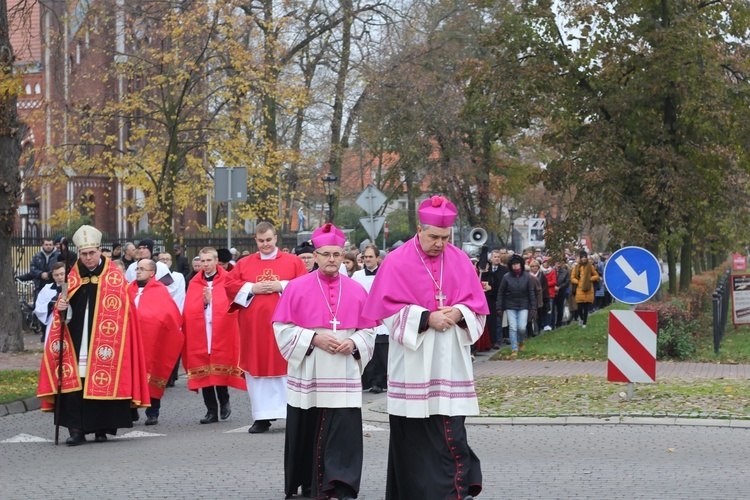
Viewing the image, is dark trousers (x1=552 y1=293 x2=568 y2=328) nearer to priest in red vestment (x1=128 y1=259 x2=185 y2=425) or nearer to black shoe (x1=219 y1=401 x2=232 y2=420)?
black shoe (x1=219 y1=401 x2=232 y2=420)

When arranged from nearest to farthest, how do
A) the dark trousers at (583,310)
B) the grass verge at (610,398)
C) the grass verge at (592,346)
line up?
the grass verge at (610,398)
the grass verge at (592,346)
the dark trousers at (583,310)

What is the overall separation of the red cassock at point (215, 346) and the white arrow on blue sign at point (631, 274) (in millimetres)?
4176

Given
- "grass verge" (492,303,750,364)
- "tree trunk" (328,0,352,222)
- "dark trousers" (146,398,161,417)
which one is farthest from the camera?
"tree trunk" (328,0,352,222)

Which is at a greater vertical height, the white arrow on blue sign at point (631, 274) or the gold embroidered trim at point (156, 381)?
the white arrow on blue sign at point (631, 274)

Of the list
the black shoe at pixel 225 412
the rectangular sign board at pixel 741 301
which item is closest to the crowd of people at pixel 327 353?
the black shoe at pixel 225 412

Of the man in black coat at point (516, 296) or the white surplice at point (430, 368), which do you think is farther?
the man in black coat at point (516, 296)

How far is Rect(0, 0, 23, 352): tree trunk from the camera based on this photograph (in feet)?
67.9

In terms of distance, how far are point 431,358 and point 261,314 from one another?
15.4 ft

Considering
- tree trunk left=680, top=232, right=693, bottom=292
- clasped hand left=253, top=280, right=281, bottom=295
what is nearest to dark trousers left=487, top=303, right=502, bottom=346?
tree trunk left=680, top=232, right=693, bottom=292

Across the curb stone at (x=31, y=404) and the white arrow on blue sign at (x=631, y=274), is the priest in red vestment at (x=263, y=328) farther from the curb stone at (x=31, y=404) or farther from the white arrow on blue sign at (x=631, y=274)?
the curb stone at (x=31, y=404)

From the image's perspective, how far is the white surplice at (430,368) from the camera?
25.2 feet

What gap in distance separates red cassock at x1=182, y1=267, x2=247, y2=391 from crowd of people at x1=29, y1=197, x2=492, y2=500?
3.12 feet

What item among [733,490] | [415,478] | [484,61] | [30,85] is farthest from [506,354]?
[30,85]

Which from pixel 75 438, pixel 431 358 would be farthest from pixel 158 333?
pixel 431 358
